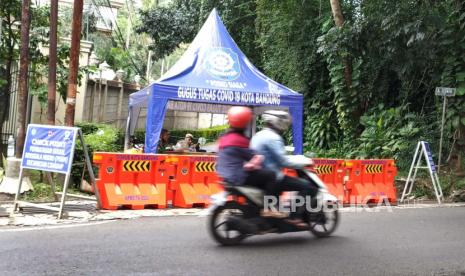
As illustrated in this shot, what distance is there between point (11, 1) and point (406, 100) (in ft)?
41.4

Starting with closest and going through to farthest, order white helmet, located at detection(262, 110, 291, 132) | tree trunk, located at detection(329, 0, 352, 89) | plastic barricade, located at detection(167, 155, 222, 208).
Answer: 1. white helmet, located at detection(262, 110, 291, 132)
2. plastic barricade, located at detection(167, 155, 222, 208)
3. tree trunk, located at detection(329, 0, 352, 89)

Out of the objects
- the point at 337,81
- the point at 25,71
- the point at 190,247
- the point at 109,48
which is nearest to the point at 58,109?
the point at 25,71

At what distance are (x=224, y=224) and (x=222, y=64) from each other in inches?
332

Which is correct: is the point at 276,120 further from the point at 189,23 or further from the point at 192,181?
the point at 189,23

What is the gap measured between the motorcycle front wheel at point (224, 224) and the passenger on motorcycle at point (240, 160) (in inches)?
12.5

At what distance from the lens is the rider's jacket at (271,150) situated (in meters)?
6.42

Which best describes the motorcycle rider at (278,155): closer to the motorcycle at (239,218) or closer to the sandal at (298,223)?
the sandal at (298,223)

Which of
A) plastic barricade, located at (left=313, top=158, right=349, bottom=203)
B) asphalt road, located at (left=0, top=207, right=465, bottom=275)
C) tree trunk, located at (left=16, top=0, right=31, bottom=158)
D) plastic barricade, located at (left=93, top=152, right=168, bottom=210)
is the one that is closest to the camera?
asphalt road, located at (left=0, top=207, right=465, bottom=275)

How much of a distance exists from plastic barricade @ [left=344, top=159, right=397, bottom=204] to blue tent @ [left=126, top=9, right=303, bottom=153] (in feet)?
9.96

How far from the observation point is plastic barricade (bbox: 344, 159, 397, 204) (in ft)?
37.4

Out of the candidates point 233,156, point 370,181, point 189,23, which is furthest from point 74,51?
point 189,23

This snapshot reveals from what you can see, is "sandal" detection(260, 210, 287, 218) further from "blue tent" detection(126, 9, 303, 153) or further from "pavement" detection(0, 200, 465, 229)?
"blue tent" detection(126, 9, 303, 153)

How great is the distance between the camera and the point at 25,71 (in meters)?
11.1

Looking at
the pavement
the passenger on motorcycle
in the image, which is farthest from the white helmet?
the pavement
